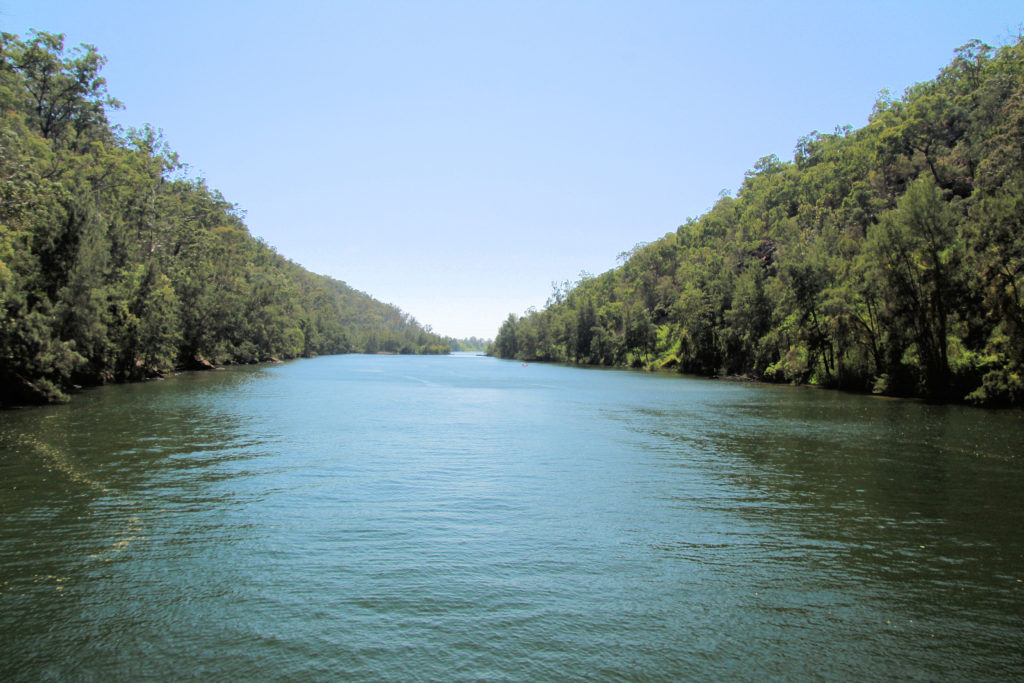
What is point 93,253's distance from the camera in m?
44.4

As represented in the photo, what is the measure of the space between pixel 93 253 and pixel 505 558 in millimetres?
45893

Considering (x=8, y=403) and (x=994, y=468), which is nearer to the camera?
(x=994, y=468)

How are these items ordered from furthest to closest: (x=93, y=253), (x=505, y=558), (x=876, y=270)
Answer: (x=876, y=270) < (x=93, y=253) < (x=505, y=558)

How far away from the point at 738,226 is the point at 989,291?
101m

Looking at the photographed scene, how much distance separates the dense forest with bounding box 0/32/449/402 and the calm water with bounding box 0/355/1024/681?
10.9m

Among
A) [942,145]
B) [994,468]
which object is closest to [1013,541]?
[994,468]

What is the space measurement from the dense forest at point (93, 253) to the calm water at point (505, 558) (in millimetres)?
10933

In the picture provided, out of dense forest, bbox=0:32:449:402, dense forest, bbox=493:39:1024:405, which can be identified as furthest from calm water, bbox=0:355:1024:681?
dense forest, bbox=493:39:1024:405

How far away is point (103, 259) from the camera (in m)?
46.0

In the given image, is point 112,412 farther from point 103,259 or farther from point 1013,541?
point 1013,541

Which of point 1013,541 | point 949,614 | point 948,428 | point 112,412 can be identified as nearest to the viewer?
point 949,614

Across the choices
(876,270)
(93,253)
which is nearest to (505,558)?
(93,253)

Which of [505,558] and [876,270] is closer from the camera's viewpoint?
[505,558]

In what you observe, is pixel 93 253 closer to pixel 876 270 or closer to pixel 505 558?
pixel 505 558
